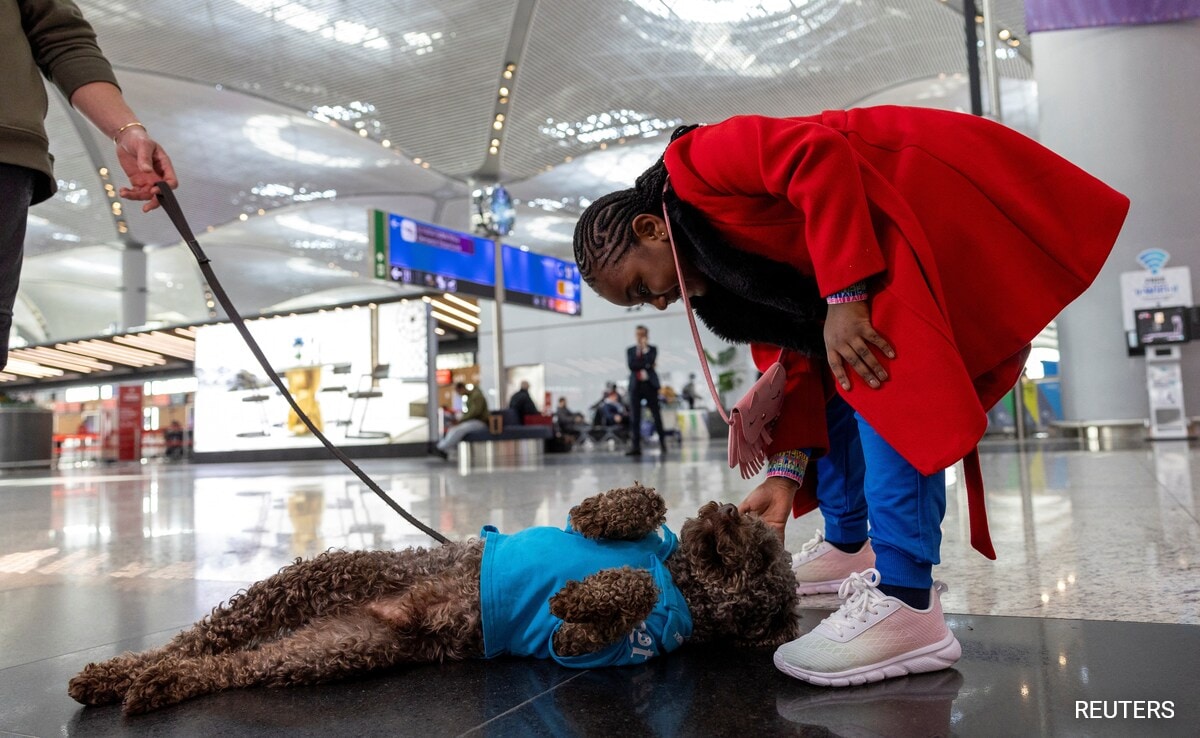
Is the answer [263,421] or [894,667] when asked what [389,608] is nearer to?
[894,667]

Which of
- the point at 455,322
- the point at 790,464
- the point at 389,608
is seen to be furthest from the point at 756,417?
the point at 455,322

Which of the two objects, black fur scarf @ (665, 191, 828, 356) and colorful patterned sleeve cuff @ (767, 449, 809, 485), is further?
colorful patterned sleeve cuff @ (767, 449, 809, 485)

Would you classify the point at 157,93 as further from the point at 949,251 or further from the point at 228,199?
the point at 949,251

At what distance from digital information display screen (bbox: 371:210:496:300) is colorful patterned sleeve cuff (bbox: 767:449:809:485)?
1144 centimetres

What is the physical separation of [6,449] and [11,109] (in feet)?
52.4

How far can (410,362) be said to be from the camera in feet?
48.7

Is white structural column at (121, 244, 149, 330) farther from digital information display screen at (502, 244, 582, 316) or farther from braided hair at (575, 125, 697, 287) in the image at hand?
braided hair at (575, 125, 697, 287)

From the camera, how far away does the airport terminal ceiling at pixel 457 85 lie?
13664 millimetres

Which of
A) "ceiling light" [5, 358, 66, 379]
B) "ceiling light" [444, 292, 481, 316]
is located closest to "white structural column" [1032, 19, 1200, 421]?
"ceiling light" [444, 292, 481, 316]

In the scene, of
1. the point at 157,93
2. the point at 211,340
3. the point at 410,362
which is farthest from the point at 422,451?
the point at 157,93

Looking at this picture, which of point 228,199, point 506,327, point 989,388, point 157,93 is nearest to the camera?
point 989,388

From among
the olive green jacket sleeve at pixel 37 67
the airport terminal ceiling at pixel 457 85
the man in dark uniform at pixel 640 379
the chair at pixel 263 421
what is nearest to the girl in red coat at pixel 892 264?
the olive green jacket sleeve at pixel 37 67

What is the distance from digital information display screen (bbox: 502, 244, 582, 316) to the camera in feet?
52.5

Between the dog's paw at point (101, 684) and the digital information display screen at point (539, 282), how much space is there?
1433 cm
